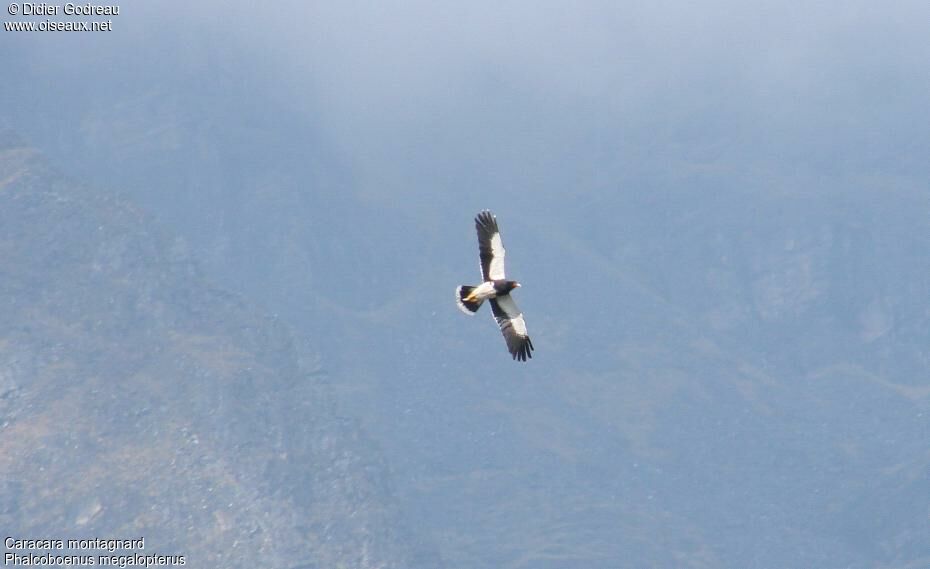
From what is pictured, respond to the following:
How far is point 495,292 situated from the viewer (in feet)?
312

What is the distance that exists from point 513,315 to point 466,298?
3847 mm

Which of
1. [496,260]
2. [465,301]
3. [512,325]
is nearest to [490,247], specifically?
[496,260]

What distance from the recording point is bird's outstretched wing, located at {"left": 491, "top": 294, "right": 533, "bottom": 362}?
9662 centimetres

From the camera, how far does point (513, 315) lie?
320 ft

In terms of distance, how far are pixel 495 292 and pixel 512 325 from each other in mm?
2910

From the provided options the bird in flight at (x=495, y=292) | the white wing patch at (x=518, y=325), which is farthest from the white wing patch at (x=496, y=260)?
the white wing patch at (x=518, y=325)

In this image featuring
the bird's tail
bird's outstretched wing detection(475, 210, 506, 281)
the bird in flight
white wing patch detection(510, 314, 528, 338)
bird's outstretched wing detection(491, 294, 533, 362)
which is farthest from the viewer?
white wing patch detection(510, 314, 528, 338)

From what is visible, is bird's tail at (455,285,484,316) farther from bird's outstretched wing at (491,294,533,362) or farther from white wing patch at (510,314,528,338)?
white wing patch at (510,314,528,338)

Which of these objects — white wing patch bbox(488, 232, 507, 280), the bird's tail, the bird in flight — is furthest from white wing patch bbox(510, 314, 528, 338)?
the bird's tail

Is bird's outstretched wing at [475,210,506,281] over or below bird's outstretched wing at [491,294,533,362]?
over

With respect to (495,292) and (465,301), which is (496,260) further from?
(465,301)

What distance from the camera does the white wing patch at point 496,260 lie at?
95500mm

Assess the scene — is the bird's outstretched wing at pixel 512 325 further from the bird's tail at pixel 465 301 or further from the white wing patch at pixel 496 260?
the bird's tail at pixel 465 301

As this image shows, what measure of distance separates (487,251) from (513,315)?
363cm
